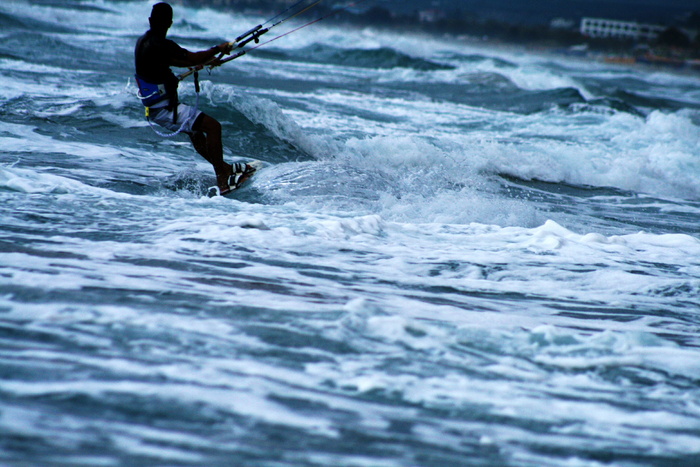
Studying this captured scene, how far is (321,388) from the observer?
261cm

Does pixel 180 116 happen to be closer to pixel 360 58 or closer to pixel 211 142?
pixel 211 142

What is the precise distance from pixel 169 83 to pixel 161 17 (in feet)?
1.87

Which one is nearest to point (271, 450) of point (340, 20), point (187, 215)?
point (187, 215)

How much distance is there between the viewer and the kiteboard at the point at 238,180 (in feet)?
20.1

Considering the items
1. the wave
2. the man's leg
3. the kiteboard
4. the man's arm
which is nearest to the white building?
the wave

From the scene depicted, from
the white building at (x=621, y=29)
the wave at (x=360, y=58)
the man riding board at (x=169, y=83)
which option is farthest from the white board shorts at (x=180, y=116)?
the white building at (x=621, y=29)

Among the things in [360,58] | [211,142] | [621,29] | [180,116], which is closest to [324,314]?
[211,142]

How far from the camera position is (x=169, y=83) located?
578cm

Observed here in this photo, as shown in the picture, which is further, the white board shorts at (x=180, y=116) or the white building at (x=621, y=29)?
the white building at (x=621, y=29)

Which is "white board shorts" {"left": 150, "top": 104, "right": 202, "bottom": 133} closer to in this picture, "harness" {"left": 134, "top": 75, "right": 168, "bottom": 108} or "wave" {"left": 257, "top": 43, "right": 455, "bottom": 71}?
"harness" {"left": 134, "top": 75, "right": 168, "bottom": 108}

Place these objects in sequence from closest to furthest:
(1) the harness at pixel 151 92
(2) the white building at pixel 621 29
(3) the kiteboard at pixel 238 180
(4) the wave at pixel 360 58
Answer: (1) the harness at pixel 151 92 → (3) the kiteboard at pixel 238 180 → (4) the wave at pixel 360 58 → (2) the white building at pixel 621 29

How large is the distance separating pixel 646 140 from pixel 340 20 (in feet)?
299

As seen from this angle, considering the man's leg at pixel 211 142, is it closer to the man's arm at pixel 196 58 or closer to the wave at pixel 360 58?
the man's arm at pixel 196 58

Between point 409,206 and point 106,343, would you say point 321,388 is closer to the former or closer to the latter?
point 106,343
